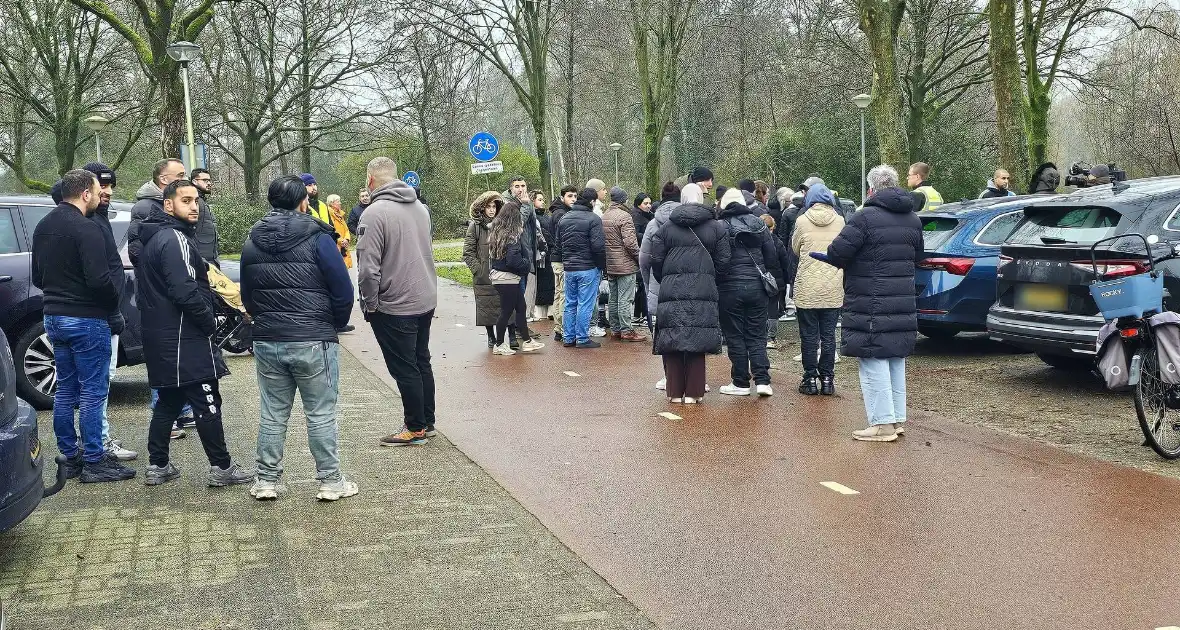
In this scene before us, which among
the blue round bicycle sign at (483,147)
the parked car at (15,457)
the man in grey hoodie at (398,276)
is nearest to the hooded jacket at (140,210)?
the man in grey hoodie at (398,276)

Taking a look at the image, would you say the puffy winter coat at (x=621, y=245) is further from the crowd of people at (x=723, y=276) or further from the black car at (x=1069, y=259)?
the black car at (x=1069, y=259)

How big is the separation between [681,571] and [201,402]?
3.15 metres

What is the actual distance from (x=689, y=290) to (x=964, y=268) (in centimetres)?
334

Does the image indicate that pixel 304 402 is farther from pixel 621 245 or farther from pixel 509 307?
pixel 621 245

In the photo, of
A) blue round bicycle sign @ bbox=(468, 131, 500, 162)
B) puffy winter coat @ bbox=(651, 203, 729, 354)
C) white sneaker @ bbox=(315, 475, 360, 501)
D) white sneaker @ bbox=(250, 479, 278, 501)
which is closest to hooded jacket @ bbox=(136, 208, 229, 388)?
white sneaker @ bbox=(250, 479, 278, 501)

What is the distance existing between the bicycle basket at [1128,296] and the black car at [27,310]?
7261 millimetres

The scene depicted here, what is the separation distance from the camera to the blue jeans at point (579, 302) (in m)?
13.4

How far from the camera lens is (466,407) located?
382 inches

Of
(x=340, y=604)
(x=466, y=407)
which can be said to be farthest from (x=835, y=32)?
(x=340, y=604)

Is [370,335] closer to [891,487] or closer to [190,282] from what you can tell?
[190,282]

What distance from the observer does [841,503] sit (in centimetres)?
638

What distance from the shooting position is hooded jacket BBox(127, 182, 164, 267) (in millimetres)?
7809

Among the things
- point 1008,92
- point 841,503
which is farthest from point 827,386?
point 1008,92

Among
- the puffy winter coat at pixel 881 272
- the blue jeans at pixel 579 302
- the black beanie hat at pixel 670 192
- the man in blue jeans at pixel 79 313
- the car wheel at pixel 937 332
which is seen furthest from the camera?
the blue jeans at pixel 579 302
